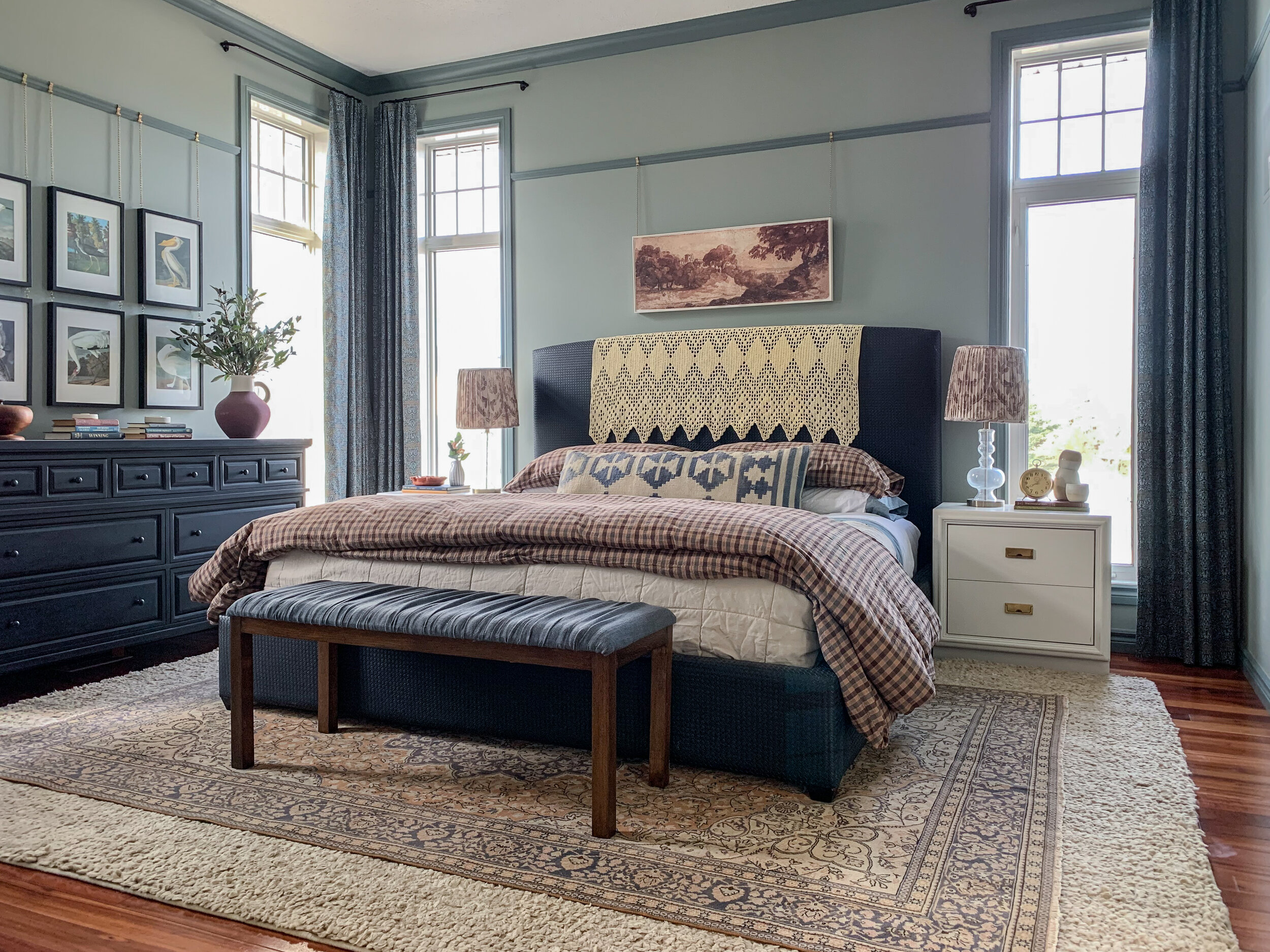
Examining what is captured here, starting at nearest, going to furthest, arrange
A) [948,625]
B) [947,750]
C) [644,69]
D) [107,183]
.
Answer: [947,750] < [948,625] < [107,183] < [644,69]

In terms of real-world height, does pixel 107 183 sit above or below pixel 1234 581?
above

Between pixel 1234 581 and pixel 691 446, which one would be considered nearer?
pixel 1234 581

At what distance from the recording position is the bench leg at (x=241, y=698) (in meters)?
2.41

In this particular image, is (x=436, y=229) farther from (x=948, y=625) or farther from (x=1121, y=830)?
(x=1121, y=830)

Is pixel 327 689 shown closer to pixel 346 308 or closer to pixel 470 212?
pixel 346 308

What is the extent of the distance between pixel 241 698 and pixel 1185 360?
3562mm

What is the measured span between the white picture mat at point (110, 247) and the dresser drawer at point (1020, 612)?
12.1ft

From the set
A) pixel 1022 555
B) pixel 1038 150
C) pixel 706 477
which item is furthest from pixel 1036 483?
pixel 1038 150

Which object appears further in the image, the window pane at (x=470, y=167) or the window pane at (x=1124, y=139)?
the window pane at (x=470, y=167)

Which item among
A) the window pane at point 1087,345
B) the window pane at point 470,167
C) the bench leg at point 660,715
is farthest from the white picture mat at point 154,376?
the window pane at point 1087,345

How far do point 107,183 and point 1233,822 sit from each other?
4.55 meters

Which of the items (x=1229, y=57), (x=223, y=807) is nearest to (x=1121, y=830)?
(x=223, y=807)

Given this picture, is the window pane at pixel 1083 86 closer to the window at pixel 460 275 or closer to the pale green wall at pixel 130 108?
the window at pixel 460 275

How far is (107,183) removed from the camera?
159 inches
